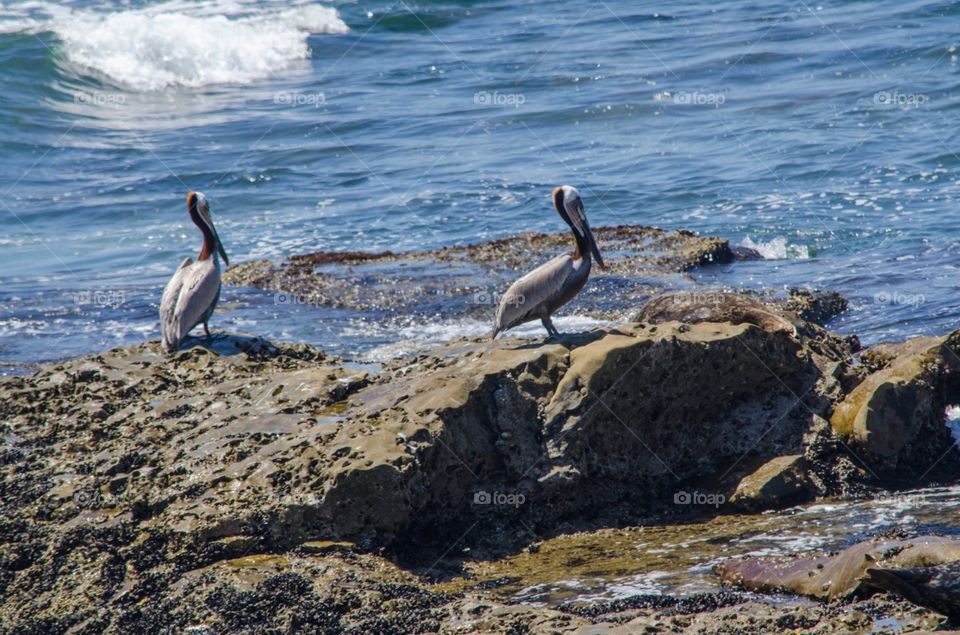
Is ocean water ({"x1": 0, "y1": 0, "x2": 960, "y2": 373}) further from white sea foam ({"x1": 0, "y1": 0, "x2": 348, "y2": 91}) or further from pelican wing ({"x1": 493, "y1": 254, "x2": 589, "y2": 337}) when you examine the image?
pelican wing ({"x1": 493, "y1": 254, "x2": 589, "y2": 337})

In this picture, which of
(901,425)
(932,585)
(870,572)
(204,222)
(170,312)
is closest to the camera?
(932,585)

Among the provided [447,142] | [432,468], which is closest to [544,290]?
[432,468]

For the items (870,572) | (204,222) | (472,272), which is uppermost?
(204,222)

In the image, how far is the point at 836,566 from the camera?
19.3 feet

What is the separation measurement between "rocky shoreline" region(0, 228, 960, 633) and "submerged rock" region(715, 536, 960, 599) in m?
0.16

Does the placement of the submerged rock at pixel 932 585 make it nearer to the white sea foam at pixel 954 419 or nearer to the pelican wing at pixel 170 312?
the white sea foam at pixel 954 419

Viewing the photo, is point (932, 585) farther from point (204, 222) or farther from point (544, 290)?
point (204, 222)

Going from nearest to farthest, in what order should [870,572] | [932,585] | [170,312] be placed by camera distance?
[932,585], [870,572], [170,312]

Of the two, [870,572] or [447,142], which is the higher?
[870,572]

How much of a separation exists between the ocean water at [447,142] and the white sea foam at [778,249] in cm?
4

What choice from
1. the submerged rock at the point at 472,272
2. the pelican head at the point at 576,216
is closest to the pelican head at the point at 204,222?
the submerged rock at the point at 472,272

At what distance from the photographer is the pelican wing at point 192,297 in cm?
1014

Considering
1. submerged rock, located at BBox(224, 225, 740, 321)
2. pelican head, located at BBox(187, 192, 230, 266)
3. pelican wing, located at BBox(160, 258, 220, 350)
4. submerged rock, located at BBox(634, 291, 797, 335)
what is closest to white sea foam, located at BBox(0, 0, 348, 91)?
submerged rock, located at BBox(224, 225, 740, 321)

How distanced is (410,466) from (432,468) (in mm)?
235
